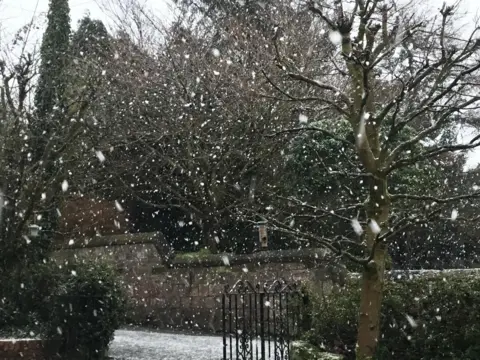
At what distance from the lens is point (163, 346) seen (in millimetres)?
8703

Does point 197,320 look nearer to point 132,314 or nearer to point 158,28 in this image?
point 132,314

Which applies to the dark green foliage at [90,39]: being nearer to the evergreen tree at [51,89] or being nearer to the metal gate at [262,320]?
the evergreen tree at [51,89]

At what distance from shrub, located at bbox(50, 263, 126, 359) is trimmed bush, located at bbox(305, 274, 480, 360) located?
2.78 meters

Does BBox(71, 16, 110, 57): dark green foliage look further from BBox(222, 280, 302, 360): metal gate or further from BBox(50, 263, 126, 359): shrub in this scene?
BBox(222, 280, 302, 360): metal gate

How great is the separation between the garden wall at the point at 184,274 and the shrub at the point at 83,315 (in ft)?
10.6

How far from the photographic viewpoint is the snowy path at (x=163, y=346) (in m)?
7.85

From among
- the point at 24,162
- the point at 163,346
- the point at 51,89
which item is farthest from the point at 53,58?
the point at 163,346

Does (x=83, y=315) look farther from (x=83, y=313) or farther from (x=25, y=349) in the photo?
(x=25, y=349)

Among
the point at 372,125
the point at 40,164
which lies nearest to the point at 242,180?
the point at 40,164

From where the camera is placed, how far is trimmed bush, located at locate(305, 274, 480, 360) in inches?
191

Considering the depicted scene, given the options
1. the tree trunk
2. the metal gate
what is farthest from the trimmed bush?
the metal gate

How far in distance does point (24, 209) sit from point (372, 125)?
216 inches

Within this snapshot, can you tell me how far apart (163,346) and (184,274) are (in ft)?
8.79

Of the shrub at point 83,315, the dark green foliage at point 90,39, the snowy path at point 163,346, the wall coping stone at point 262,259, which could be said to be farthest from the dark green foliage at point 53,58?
the snowy path at point 163,346
